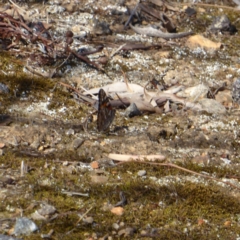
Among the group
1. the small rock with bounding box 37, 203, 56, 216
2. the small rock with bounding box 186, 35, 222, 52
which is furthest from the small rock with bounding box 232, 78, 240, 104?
the small rock with bounding box 37, 203, 56, 216

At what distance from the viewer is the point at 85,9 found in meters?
4.96

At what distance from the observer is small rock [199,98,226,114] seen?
4.09 m

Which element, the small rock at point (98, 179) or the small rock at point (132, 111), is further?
the small rock at point (132, 111)

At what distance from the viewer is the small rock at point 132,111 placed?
3943 mm

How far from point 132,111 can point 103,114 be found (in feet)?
1.00

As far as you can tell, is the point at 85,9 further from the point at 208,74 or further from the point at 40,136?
the point at 40,136

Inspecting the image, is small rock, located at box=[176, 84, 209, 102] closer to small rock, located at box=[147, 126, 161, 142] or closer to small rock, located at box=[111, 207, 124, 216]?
small rock, located at box=[147, 126, 161, 142]

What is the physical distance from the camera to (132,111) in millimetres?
3947

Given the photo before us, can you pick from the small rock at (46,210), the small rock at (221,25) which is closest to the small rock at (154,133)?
the small rock at (46,210)

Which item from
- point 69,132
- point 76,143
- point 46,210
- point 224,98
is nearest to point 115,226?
point 46,210

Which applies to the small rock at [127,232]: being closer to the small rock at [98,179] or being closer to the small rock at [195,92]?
the small rock at [98,179]

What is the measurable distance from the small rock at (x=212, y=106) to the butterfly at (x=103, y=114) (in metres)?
0.73

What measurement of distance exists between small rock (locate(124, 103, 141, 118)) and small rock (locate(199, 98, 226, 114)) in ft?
1.66

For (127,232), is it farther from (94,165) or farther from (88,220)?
(94,165)
